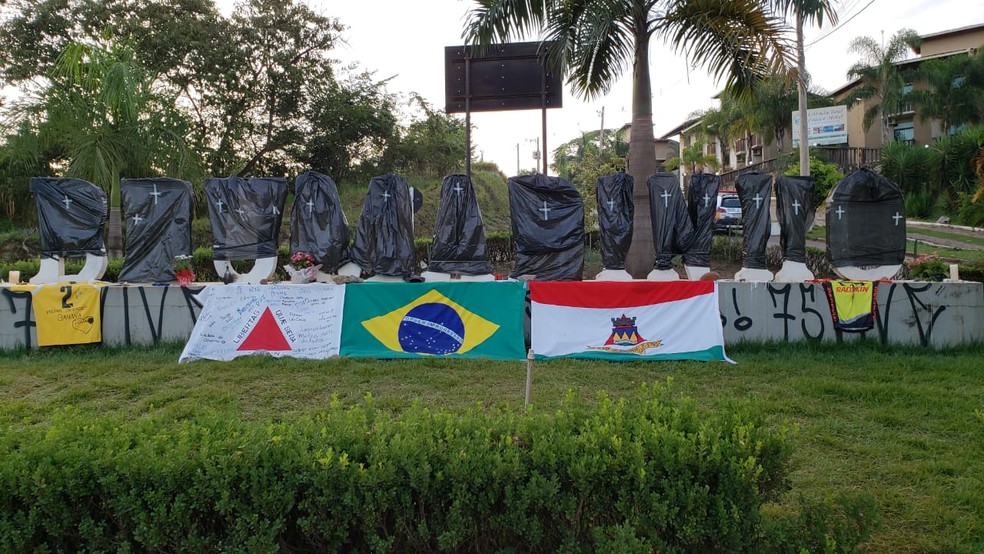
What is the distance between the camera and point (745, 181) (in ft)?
29.8

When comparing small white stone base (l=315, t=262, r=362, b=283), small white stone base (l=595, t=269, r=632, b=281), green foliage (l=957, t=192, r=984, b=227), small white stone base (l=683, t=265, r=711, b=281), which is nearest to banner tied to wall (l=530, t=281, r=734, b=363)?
small white stone base (l=683, t=265, r=711, b=281)

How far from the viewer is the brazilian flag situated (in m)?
7.59

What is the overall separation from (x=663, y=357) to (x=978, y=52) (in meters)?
36.4

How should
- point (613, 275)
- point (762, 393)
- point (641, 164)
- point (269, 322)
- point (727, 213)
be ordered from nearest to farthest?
point (762, 393) < point (269, 322) < point (613, 275) < point (641, 164) < point (727, 213)

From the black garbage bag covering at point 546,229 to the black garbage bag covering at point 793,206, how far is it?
2.92m

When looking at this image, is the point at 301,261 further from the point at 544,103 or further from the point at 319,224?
the point at 544,103

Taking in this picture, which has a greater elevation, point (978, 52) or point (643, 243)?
point (978, 52)

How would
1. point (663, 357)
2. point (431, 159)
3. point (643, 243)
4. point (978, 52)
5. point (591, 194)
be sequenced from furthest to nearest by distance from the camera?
point (978, 52) → point (431, 159) → point (591, 194) → point (643, 243) → point (663, 357)

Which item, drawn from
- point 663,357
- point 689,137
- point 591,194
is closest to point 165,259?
point 663,357

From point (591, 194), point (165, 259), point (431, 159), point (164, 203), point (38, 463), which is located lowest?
point (38, 463)

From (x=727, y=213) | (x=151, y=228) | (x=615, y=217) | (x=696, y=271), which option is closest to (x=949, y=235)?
(x=727, y=213)

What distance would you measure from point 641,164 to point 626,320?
3.73 metres

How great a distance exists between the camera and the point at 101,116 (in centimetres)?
1211

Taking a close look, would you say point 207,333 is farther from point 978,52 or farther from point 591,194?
point 978,52
